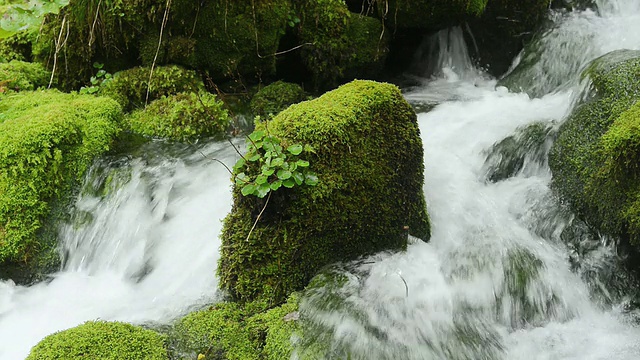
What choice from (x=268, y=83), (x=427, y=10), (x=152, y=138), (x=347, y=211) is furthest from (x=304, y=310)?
(x=427, y=10)

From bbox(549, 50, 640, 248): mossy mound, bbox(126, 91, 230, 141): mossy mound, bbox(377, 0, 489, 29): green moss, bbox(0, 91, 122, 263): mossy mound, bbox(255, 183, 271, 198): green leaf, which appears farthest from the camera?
bbox(377, 0, 489, 29): green moss

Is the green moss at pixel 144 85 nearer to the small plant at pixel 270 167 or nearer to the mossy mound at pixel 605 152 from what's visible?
the small plant at pixel 270 167

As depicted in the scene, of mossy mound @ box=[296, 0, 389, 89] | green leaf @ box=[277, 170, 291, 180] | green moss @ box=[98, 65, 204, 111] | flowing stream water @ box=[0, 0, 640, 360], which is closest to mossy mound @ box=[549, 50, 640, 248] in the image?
flowing stream water @ box=[0, 0, 640, 360]

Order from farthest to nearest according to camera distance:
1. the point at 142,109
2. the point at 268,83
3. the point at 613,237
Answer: the point at 268,83, the point at 142,109, the point at 613,237

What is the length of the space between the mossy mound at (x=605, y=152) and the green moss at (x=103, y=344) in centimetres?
319

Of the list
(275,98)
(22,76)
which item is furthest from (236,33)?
(22,76)

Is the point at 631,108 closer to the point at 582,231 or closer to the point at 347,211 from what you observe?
the point at 582,231

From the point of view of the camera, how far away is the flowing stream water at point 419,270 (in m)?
3.37

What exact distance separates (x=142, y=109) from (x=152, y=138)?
529 mm

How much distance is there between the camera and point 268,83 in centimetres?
634

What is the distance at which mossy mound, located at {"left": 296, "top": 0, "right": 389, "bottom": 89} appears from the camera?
20.4ft

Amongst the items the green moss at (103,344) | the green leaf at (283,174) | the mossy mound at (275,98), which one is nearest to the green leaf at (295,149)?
the green leaf at (283,174)

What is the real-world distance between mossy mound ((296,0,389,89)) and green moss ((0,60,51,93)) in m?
2.90

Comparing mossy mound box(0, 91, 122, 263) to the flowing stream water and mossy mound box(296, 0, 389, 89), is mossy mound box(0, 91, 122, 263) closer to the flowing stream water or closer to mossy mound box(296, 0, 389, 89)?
the flowing stream water
